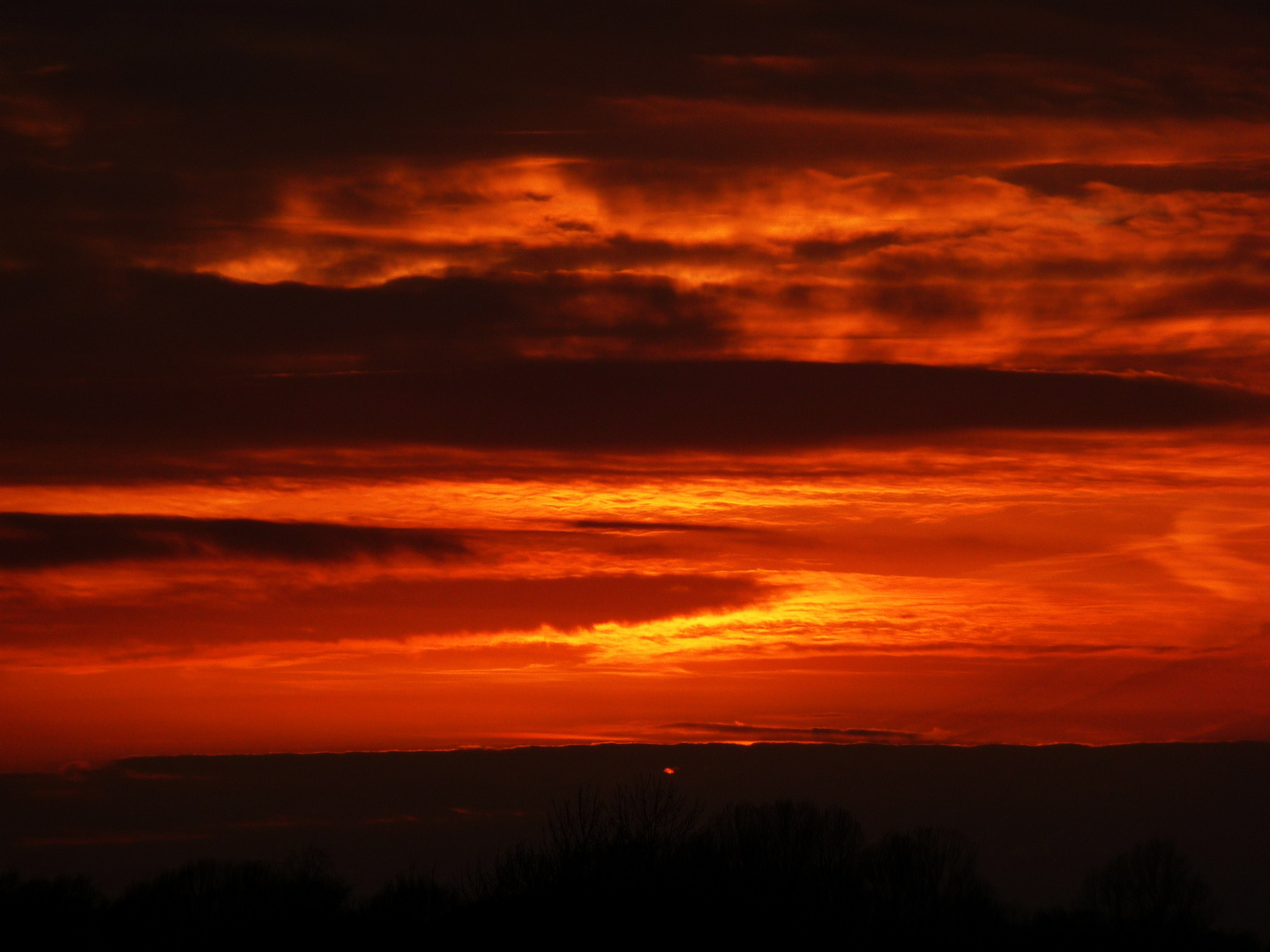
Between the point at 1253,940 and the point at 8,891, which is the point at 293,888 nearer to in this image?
the point at 8,891

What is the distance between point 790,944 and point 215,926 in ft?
172

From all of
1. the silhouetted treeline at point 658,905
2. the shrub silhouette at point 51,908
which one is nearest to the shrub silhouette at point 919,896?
the silhouetted treeline at point 658,905

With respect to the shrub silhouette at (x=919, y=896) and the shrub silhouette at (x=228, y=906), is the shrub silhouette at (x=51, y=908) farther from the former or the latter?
the shrub silhouette at (x=919, y=896)

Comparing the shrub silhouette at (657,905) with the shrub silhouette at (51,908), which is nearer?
the shrub silhouette at (657,905)

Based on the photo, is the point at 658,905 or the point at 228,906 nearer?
the point at 658,905

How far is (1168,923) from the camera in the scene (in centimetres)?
8850

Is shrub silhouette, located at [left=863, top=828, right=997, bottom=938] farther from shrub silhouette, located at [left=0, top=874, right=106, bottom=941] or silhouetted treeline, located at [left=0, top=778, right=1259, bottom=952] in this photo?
shrub silhouette, located at [left=0, top=874, right=106, bottom=941]

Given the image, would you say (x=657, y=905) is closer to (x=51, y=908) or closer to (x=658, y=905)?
(x=658, y=905)

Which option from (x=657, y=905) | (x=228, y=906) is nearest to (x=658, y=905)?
(x=657, y=905)

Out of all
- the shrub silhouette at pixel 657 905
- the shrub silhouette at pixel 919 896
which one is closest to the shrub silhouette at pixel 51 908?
the shrub silhouette at pixel 657 905

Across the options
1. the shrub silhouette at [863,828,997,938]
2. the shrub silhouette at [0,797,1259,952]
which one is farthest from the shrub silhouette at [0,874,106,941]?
the shrub silhouette at [863,828,997,938]

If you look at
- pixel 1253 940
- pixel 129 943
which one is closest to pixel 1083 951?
pixel 1253 940

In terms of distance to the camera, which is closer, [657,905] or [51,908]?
[657,905]

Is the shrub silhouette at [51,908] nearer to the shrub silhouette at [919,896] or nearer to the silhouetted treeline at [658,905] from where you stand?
the silhouetted treeline at [658,905]
